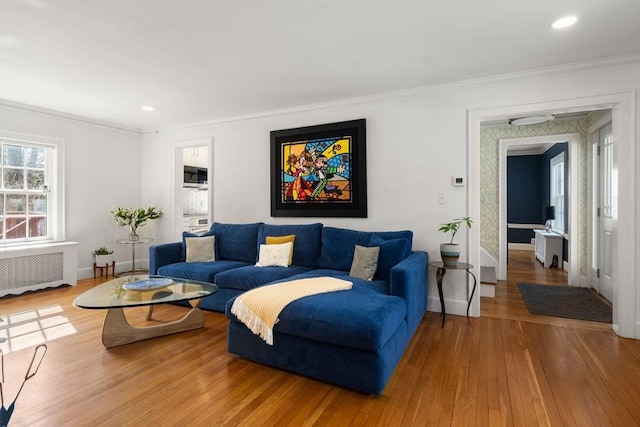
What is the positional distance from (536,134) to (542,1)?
3.22 meters

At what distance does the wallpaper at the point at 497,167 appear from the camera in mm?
4660

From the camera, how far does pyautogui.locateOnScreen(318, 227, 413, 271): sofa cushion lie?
3.56 meters

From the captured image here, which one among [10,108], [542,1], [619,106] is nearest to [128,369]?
[542,1]

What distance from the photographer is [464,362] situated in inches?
98.7

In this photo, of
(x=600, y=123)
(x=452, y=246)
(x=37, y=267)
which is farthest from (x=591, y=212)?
(x=37, y=267)

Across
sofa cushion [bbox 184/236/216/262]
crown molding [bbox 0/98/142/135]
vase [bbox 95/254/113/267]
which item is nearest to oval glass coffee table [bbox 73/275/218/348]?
sofa cushion [bbox 184/236/216/262]

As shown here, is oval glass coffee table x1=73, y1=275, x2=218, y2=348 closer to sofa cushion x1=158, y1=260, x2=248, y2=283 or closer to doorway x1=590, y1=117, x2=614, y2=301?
sofa cushion x1=158, y1=260, x2=248, y2=283

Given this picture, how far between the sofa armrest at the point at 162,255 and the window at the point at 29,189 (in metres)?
1.96

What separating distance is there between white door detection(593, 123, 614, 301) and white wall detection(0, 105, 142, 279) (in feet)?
22.4

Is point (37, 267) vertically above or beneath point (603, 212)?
beneath

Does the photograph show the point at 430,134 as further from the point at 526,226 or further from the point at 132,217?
the point at 526,226

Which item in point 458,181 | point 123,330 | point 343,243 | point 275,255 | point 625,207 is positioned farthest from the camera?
point 275,255

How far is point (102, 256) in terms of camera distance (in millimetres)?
5242

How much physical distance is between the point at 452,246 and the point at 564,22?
1.97 m
